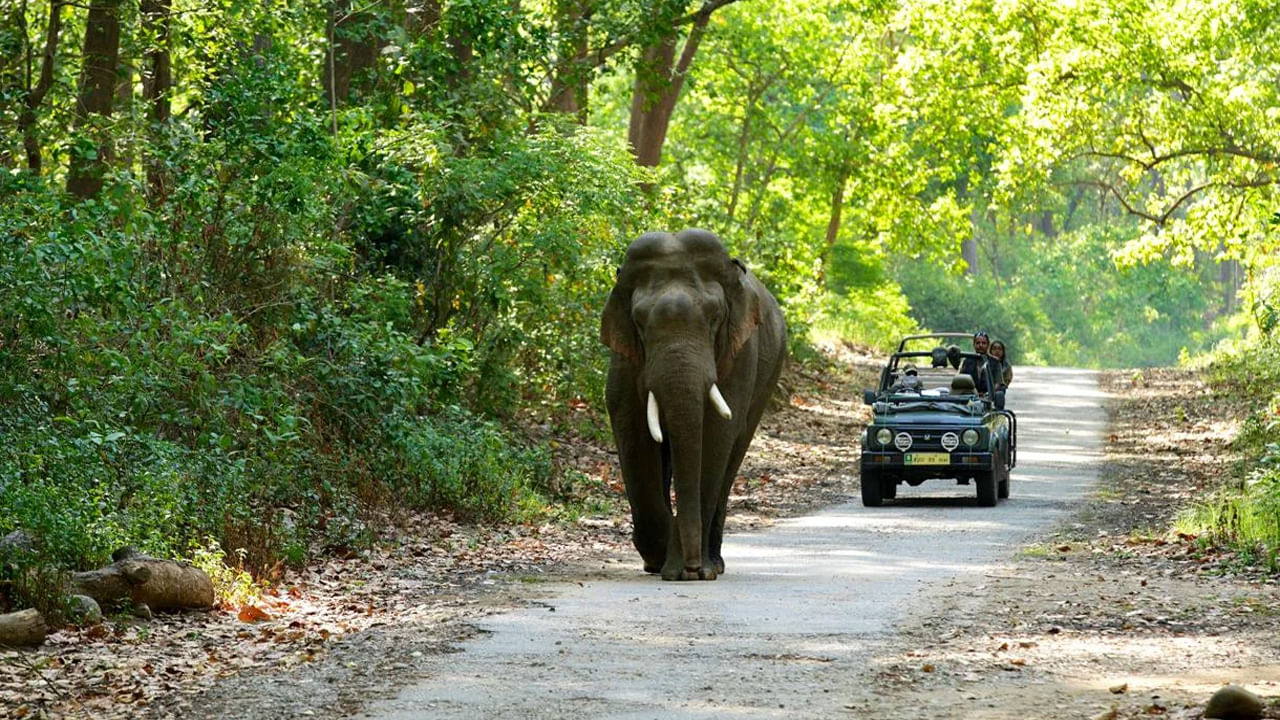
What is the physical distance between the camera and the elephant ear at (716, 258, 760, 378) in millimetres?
14117

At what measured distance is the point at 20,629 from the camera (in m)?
9.91

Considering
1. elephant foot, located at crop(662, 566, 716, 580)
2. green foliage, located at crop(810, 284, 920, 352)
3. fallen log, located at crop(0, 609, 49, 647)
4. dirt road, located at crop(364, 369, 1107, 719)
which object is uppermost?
green foliage, located at crop(810, 284, 920, 352)

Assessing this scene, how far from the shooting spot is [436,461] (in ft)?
55.6

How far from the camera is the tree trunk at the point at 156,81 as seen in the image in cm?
1670

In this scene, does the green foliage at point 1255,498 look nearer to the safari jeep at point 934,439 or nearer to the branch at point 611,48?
the safari jeep at point 934,439

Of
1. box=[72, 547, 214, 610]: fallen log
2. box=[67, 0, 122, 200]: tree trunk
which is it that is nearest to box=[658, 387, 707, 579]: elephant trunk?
box=[72, 547, 214, 610]: fallen log

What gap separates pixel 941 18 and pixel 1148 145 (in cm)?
521

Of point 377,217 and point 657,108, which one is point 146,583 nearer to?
point 377,217

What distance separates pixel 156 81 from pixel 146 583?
9920 mm

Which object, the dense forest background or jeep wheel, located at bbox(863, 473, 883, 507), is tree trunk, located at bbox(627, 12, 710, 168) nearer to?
the dense forest background

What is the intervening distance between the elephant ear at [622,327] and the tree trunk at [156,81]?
13.8 ft

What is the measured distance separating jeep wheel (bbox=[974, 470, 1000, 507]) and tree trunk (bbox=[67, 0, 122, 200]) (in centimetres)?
913

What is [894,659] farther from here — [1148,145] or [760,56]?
[760,56]

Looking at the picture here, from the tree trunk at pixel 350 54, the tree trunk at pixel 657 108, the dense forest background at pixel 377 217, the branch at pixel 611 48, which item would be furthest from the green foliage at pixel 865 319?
the tree trunk at pixel 350 54
